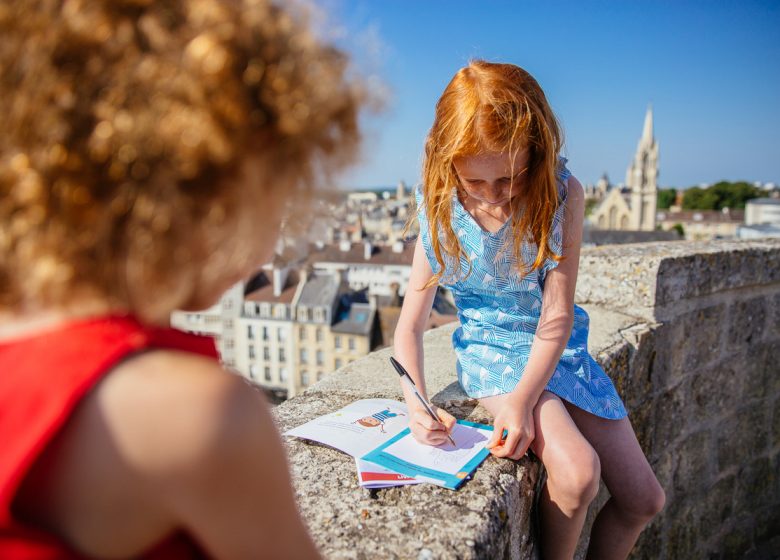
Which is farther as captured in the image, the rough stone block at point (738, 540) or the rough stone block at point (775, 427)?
the rough stone block at point (775, 427)

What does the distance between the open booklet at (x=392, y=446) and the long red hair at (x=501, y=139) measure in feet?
1.68

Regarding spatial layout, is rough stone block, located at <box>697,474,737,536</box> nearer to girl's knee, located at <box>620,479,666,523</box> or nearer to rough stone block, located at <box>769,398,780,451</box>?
rough stone block, located at <box>769,398,780,451</box>

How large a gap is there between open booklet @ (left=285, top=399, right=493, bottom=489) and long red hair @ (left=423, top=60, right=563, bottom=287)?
0.51 m

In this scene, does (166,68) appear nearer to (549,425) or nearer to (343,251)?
(549,425)

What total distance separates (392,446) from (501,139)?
0.91 m

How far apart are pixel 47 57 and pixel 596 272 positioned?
2.66 meters

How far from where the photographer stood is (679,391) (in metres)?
2.77

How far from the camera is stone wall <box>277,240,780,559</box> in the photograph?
165 centimetres

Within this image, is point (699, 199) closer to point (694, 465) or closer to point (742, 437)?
point (742, 437)

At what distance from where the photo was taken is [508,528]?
1.39 metres

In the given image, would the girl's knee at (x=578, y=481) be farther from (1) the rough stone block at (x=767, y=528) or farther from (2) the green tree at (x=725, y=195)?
(2) the green tree at (x=725, y=195)

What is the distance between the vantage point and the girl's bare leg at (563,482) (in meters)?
1.57

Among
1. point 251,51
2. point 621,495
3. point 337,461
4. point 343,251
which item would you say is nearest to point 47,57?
point 251,51

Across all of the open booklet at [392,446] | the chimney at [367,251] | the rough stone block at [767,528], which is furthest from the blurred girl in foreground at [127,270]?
the chimney at [367,251]
